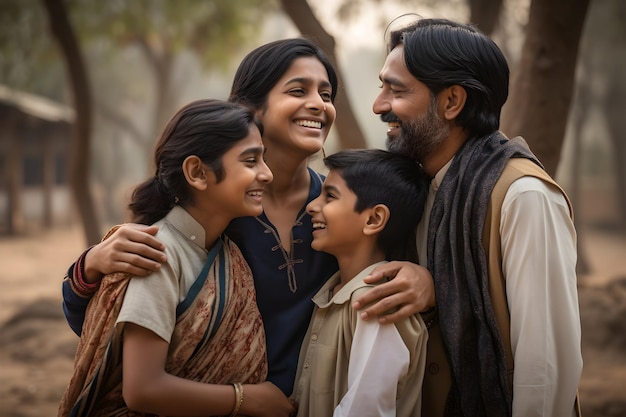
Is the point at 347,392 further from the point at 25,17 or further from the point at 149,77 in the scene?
the point at 149,77

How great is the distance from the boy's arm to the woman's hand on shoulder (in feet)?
1.94

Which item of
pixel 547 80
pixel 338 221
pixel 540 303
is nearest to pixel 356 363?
pixel 338 221

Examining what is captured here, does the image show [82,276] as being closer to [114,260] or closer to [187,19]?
[114,260]

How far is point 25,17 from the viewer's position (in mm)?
12852

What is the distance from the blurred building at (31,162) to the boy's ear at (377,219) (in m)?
16.7

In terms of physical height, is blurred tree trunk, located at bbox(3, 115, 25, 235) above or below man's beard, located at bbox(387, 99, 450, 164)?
above

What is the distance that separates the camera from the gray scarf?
2396 millimetres

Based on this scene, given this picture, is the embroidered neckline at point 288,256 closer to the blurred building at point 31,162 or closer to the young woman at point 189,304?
the young woman at point 189,304

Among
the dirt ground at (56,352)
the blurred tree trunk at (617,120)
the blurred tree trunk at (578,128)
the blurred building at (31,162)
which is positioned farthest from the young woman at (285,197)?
the blurred tree trunk at (617,120)

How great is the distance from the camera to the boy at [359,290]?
2.36 m

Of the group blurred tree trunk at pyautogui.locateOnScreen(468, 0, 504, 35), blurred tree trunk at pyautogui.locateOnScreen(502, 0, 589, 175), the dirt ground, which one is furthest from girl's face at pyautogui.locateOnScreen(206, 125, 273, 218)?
the dirt ground

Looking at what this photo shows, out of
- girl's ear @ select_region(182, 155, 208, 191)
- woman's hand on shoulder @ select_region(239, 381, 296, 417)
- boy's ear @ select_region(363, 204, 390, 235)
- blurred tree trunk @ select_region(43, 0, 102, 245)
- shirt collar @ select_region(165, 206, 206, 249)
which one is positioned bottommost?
woman's hand on shoulder @ select_region(239, 381, 296, 417)

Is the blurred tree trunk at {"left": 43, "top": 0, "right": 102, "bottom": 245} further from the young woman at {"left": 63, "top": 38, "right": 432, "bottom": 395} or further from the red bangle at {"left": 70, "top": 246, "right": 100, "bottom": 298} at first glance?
the red bangle at {"left": 70, "top": 246, "right": 100, "bottom": 298}

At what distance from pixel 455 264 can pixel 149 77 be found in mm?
29162
